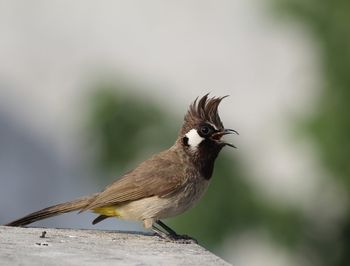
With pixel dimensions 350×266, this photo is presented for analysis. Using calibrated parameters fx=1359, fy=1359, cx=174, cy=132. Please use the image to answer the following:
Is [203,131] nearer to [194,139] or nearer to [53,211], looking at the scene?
[194,139]

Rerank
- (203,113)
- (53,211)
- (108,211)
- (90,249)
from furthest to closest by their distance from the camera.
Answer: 1. (203,113)
2. (108,211)
3. (53,211)
4. (90,249)

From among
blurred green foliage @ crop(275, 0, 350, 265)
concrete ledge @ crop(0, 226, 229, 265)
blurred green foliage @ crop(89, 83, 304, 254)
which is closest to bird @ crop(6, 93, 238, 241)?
concrete ledge @ crop(0, 226, 229, 265)

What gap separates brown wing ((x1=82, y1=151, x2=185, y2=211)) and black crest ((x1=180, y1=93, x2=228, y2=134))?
21 centimetres

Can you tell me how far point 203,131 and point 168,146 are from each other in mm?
1655

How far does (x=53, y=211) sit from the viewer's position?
18.7 ft

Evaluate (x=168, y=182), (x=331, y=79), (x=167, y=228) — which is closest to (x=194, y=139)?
(x=168, y=182)

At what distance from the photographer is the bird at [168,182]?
19.0ft

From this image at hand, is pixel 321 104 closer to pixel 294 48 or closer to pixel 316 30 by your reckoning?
pixel 316 30

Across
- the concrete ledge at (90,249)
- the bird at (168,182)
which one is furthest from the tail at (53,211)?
the concrete ledge at (90,249)

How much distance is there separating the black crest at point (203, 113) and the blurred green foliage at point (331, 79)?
1.64 meters

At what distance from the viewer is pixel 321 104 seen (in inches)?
299

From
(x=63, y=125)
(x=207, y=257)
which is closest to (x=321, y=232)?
(x=207, y=257)

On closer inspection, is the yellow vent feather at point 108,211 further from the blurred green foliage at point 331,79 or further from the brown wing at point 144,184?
the blurred green foliage at point 331,79

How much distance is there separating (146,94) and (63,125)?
293cm
